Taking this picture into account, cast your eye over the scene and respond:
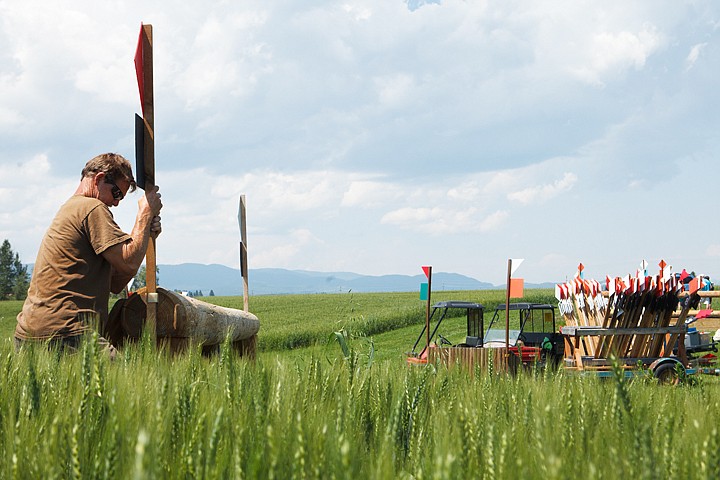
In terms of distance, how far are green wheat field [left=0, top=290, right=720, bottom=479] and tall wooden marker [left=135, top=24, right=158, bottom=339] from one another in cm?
198

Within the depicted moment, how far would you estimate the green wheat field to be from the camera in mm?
1403

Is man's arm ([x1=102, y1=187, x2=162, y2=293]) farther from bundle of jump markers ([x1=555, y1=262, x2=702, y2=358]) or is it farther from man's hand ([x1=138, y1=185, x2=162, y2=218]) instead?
bundle of jump markers ([x1=555, y1=262, x2=702, y2=358])

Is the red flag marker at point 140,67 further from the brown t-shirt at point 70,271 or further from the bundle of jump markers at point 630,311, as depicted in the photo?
the bundle of jump markers at point 630,311

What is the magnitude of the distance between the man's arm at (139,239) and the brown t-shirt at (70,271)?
55mm

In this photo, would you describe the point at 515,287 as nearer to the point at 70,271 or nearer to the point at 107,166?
the point at 107,166

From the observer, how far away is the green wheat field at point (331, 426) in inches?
55.2

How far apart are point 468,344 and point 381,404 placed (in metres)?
10.4

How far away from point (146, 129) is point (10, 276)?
121 meters

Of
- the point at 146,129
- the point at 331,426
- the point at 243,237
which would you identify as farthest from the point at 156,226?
the point at 331,426

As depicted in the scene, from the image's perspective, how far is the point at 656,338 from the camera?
1034cm

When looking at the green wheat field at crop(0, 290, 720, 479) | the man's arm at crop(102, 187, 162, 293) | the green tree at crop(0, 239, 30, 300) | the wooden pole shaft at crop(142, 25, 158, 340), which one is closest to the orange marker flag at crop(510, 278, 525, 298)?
the wooden pole shaft at crop(142, 25, 158, 340)

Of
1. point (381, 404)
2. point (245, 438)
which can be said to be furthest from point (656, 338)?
point (245, 438)

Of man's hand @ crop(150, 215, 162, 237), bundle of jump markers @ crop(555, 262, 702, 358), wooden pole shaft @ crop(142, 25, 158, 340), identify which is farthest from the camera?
bundle of jump markers @ crop(555, 262, 702, 358)

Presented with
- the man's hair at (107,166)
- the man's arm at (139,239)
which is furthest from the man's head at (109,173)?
the man's arm at (139,239)
